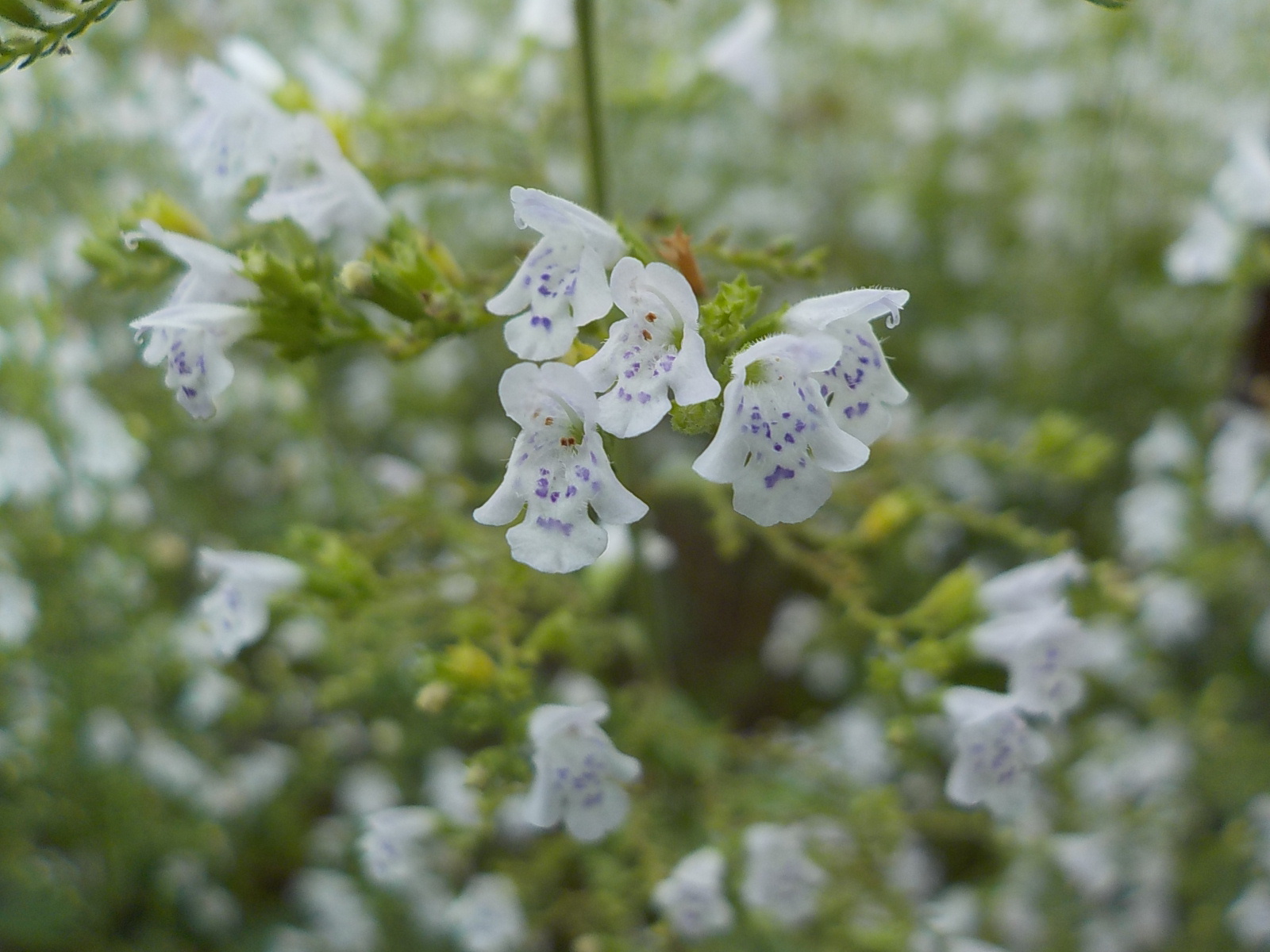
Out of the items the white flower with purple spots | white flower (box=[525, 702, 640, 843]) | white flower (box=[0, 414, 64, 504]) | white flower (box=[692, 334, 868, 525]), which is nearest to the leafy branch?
the white flower with purple spots

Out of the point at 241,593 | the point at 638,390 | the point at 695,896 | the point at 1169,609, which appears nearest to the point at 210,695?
the point at 241,593

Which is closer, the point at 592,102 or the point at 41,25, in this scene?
the point at 41,25

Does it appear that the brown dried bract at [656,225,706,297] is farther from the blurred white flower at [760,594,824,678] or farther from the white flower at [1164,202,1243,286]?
the blurred white flower at [760,594,824,678]

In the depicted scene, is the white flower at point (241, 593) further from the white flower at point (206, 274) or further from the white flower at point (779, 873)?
the white flower at point (779, 873)

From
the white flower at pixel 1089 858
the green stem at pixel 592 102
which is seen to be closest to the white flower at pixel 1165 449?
Result: the white flower at pixel 1089 858

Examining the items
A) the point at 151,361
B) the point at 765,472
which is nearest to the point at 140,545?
the point at 151,361

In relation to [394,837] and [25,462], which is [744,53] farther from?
[25,462]

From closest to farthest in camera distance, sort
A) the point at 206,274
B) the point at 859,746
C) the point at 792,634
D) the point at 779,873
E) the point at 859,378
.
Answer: the point at 859,378, the point at 206,274, the point at 779,873, the point at 859,746, the point at 792,634
